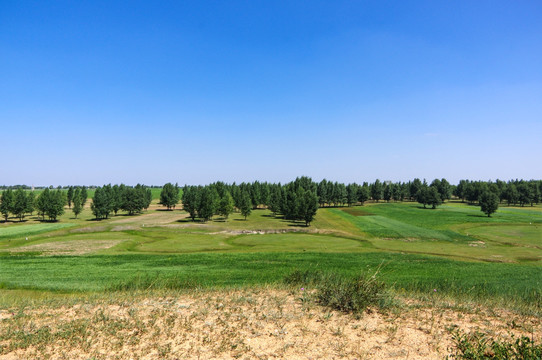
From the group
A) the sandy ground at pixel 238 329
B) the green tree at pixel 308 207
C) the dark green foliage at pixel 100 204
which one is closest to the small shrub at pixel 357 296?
the sandy ground at pixel 238 329

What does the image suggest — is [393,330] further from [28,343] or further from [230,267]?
[230,267]

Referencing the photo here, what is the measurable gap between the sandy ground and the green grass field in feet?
15.1

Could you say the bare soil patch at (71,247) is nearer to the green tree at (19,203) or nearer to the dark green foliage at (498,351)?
the dark green foliage at (498,351)

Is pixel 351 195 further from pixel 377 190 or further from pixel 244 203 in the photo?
pixel 244 203

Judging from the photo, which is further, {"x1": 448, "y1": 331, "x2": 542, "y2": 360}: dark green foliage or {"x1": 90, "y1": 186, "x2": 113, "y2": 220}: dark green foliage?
{"x1": 90, "y1": 186, "x2": 113, "y2": 220}: dark green foliage

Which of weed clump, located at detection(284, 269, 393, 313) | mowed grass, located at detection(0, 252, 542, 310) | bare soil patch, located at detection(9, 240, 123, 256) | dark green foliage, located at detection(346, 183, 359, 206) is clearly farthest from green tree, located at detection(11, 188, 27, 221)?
dark green foliage, located at detection(346, 183, 359, 206)

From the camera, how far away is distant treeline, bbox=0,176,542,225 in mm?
93625

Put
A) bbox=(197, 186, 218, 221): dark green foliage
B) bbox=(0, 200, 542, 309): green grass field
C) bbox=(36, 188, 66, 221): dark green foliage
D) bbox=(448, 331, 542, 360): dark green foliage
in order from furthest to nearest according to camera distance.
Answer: bbox=(36, 188, 66, 221): dark green foliage → bbox=(197, 186, 218, 221): dark green foliage → bbox=(0, 200, 542, 309): green grass field → bbox=(448, 331, 542, 360): dark green foliage

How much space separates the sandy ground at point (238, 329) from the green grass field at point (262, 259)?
4.61m

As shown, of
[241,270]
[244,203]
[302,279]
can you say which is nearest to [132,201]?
[244,203]

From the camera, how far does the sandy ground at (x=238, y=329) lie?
8562mm

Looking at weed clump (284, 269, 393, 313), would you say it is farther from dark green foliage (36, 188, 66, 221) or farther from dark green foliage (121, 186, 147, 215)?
dark green foliage (121, 186, 147, 215)

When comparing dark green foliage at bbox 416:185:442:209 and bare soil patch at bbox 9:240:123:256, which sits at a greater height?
dark green foliage at bbox 416:185:442:209

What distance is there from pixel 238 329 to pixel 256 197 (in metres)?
125
